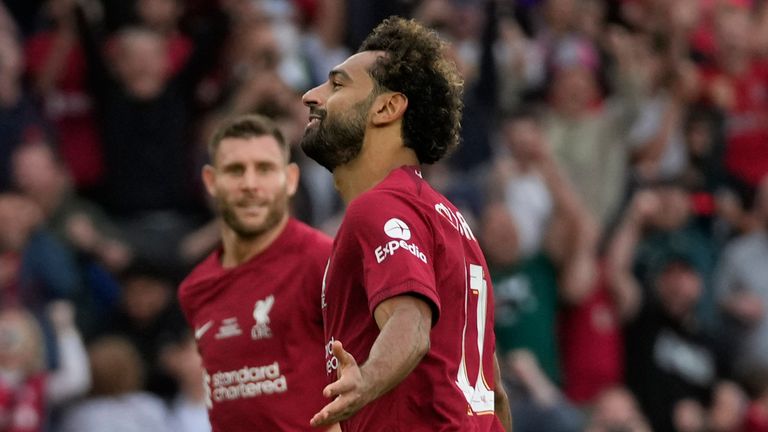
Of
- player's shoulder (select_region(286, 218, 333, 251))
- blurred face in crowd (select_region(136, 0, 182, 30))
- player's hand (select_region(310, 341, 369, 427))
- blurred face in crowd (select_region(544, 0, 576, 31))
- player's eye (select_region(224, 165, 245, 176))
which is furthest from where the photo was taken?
blurred face in crowd (select_region(544, 0, 576, 31))

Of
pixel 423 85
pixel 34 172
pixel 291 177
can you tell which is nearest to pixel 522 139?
pixel 34 172

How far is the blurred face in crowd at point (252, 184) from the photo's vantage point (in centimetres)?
685

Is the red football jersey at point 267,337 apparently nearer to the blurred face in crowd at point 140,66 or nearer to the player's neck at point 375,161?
the player's neck at point 375,161

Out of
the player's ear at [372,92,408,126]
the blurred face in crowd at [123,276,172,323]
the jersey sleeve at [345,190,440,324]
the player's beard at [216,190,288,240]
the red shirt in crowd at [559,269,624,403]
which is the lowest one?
the red shirt in crowd at [559,269,624,403]

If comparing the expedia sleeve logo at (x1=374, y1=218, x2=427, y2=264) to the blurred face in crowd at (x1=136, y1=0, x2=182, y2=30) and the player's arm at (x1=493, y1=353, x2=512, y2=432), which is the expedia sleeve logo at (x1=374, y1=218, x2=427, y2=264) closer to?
the player's arm at (x1=493, y1=353, x2=512, y2=432)

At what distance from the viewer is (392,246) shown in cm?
463

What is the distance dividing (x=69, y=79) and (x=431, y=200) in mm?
6076

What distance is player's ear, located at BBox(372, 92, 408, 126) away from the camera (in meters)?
5.00

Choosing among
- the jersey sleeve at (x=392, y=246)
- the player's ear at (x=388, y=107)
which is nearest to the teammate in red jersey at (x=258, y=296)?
the player's ear at (x=388, y=107)

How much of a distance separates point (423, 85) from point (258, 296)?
1908 mm

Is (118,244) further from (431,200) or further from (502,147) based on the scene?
(431,200)

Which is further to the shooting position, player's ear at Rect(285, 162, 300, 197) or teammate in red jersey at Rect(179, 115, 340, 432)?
player's ear at Rect(285, 162, 300, 197)

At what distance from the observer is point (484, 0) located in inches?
493

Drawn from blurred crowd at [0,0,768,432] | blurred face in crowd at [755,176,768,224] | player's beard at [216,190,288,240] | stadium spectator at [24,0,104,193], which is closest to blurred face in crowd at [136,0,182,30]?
blurred crowd at [0,0,768,432]
